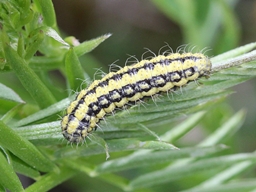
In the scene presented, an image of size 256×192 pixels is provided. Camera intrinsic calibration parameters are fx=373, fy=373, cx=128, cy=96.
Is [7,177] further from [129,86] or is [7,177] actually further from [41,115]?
[129,86]

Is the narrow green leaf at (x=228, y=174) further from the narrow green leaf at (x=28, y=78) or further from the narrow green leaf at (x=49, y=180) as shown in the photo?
the narrow green leaf at (x=28, y=78)

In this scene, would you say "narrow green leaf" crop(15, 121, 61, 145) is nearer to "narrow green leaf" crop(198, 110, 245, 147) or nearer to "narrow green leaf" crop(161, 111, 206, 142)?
"narrow green leaf" crop(161, 111, 206, 142)

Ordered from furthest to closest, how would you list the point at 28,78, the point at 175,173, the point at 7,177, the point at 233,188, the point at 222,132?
the point at 222,132 < the point at 233,188 < the point at 175,173 < the point at 28,78 < the point at 7,177

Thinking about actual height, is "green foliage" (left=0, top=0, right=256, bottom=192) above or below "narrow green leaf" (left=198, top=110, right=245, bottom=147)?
below

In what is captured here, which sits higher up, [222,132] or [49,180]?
[222,132]

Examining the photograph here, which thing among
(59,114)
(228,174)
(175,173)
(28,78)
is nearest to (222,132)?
(228,174)

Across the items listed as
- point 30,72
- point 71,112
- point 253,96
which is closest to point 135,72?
point 71,112

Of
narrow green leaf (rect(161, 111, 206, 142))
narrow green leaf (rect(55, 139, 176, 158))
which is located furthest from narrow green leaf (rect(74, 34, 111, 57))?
narrow green leaf (rect(161, 111, 206, 142))
